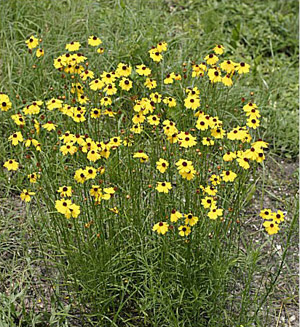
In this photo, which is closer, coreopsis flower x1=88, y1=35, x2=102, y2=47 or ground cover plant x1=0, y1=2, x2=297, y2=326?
ground cover plant x1=0, y1=2, x2=297, y2=326

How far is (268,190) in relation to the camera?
11.6 ft

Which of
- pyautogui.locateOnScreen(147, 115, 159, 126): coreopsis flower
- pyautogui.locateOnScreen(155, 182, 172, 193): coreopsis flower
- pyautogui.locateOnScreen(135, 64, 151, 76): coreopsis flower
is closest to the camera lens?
pyautogui.locateOnScreen(155, 182, 172, 193): coreopsis flower

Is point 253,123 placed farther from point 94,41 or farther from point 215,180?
point 94,41

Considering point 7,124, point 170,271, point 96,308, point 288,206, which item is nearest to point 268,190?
point 288,206

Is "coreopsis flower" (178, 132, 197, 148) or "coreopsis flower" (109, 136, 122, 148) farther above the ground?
"coreopsis flower" (178, 132, 197, 148)

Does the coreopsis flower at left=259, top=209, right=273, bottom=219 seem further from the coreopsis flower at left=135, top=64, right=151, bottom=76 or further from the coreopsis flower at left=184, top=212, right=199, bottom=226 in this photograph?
the coreopsis flower at left=135, top=64, right=151, bottom=76

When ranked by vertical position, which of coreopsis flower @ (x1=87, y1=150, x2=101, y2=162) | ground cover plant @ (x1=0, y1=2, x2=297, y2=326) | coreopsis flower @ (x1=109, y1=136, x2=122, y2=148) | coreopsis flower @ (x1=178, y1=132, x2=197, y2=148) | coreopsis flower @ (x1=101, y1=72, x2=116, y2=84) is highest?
coreopsis flower @ (x1=101, y1=72, x2=116, y2=84)

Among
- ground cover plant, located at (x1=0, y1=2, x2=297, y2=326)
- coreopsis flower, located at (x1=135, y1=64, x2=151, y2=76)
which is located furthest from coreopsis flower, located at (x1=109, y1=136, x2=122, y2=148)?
coreopsis flower, located at (x1=135, y1=64, x2=151, y2=76)

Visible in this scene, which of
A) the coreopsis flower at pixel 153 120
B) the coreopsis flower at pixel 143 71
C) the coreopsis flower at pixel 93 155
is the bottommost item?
the coreopsis flower at pixel 153 120

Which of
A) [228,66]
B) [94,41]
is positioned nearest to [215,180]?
[228,66]

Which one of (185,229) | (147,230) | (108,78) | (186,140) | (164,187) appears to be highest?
(108,78)

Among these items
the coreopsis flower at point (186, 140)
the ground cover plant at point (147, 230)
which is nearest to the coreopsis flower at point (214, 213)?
the ground cover plant at point (147, 230)

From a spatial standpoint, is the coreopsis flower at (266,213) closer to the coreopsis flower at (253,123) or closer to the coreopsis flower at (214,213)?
the coreopsis flower at (214,213)

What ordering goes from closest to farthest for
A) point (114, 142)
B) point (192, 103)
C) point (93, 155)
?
point (93, 155)
point (114, 142)
point (192, 103)
